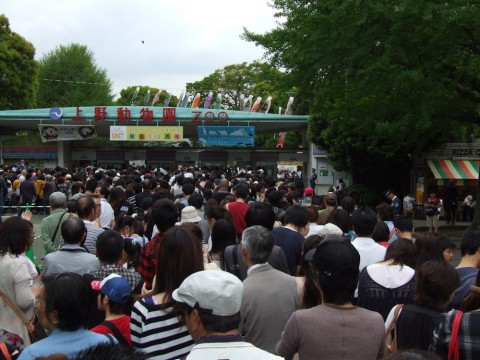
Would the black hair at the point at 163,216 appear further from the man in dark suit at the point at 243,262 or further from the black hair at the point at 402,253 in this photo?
the black hair at the point at 402,253

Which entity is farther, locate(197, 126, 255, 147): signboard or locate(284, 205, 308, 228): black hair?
locate(197, 126, 255, 147): signboard

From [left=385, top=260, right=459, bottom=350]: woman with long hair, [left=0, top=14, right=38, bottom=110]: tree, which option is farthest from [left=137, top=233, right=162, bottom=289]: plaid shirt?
[left=0, top=14, right=38, bottom=110]: tree

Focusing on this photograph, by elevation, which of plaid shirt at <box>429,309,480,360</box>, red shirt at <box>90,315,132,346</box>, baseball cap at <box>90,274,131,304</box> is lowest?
red shirt at <box>90,315,132,346</box>

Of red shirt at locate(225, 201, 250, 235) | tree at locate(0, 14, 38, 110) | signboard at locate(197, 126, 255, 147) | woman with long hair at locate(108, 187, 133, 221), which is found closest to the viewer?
red shirt at locate(225, 201, 250, 235)

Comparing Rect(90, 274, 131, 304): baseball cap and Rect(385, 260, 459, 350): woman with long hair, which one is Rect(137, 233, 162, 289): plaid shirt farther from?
Rect(385, 260, 459, 350): woman with long hair

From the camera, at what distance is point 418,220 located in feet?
72.1

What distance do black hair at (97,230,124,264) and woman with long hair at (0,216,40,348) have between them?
0.59m

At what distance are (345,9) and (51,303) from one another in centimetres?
1189

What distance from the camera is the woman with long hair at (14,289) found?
432cm

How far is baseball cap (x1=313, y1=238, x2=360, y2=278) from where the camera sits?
3.03m

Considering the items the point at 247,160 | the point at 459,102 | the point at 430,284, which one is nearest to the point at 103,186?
the point at 430,284

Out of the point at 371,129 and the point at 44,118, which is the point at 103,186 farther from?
the point at 44,118

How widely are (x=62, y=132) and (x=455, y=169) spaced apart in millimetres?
19939

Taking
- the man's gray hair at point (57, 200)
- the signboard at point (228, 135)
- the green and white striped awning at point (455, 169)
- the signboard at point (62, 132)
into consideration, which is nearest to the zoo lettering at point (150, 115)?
the signboard at point (228, 135)
